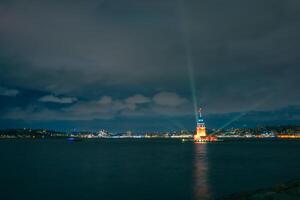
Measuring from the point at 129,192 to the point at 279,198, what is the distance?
2224 centimetres

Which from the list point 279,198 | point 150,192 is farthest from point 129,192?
point 279,198

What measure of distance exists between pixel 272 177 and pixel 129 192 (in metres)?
25.9

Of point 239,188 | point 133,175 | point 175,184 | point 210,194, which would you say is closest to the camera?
point 210,194

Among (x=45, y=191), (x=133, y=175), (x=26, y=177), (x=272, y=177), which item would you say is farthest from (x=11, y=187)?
(x=272, y=177)

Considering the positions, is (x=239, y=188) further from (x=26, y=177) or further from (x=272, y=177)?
(x=26, y=177)

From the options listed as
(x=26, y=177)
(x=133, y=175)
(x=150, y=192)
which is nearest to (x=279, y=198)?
(x=150, y=192)

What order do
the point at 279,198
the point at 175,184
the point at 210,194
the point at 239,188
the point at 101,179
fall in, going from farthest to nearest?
the point at 101,179, the point at 175,184, the point at 239,188, the point at 210,194, the point at 279,198

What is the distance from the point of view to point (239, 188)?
4603cm

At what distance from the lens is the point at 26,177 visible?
190 ft

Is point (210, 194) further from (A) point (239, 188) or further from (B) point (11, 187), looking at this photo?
(B) point (11, 187)

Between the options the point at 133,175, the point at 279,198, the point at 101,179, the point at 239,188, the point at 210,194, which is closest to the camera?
the point at 279,198

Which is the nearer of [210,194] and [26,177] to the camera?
[210,194]

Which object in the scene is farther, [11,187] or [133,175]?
[133,175]

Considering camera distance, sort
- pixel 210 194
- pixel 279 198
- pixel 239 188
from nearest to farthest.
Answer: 1. pixel 279 198
2. pixel 210 194
3. pixel 239 188
